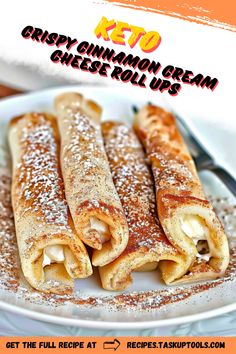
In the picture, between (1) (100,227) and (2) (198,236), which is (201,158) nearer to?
(2) (198,236)

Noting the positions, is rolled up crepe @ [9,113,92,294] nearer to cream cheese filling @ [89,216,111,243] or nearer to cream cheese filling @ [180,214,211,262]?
cream cheese filling @ [89,216,111,243]

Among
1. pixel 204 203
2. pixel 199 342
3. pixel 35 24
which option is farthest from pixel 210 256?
pixel 35 24

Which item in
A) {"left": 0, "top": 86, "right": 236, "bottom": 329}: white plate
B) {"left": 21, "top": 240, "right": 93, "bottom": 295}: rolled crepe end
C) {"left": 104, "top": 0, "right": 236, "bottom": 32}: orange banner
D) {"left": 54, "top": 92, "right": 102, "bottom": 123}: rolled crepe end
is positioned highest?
{"left": 104, "top": 0, "right": 236, "bottom": 32}: orange banner

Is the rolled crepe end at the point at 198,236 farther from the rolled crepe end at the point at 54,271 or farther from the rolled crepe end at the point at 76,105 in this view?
the rolled crepe end at the point at 76,105

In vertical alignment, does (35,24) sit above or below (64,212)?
above

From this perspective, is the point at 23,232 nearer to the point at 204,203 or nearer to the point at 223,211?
the point at 204,203

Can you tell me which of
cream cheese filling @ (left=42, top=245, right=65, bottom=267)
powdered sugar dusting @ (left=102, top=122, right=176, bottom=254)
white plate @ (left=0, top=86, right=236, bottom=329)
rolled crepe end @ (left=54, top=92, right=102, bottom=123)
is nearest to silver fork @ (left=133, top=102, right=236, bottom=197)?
powdered sugar dusting @ (left=102, top=122, right=176, bottom=254)
